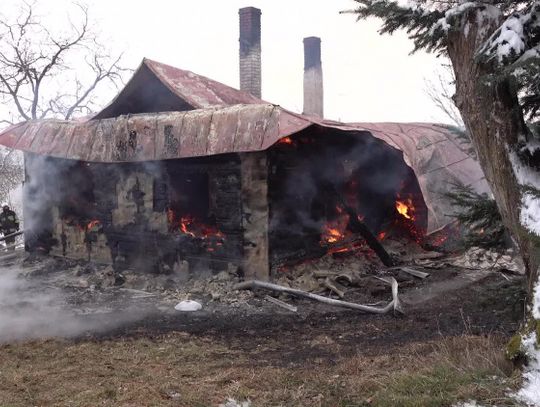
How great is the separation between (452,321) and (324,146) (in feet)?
15.6

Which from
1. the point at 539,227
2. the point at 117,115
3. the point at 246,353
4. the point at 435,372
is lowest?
the point at 246,353

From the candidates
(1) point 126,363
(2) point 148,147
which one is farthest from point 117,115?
(1) point 126,363

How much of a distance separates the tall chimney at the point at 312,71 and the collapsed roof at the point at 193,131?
7653 millimetres

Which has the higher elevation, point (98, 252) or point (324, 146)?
point (324, 146)

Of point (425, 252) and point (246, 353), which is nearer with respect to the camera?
point (246, 353)

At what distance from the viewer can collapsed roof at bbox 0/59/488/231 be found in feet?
27.2

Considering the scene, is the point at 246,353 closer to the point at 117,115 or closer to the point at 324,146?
the point at 324,146

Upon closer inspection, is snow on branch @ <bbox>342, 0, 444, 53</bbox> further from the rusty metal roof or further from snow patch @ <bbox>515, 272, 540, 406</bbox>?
the rusty metal roof

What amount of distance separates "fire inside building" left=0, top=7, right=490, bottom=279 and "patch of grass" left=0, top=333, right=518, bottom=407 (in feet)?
10.8

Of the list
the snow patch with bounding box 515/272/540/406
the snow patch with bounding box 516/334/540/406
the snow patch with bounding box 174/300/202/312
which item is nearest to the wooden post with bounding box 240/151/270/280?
the snow patch with bounding box 174/300/202/312

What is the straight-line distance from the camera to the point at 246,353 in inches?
241

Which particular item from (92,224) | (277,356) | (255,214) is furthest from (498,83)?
(92,224)

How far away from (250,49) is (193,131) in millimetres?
8164

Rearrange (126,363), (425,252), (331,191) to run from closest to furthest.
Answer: (126,363)
(331,191)
(425,252)
